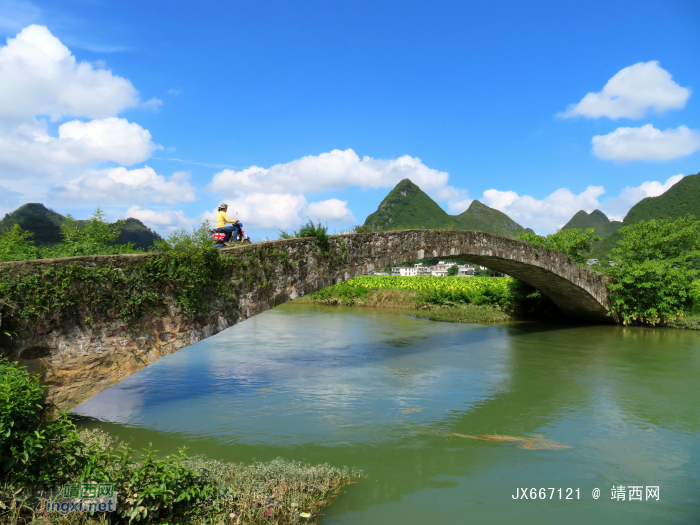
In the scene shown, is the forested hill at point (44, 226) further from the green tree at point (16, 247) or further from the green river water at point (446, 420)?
the green river water at point (446, 420)

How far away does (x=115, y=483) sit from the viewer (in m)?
3.80

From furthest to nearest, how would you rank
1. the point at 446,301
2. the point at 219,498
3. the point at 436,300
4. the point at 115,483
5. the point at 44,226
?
1. the point at 436,300
2. the point at 446,301
3. the point at 44,226
4. the point at 219,498
5. the point at 115,483

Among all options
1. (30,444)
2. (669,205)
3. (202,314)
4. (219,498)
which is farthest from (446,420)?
(669,205)

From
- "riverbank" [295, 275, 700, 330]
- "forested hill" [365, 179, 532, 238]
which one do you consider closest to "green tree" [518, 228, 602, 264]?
"riverbank" [295, 275, 700, 330]

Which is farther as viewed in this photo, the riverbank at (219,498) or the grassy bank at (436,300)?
the grassy bank at (436,300)

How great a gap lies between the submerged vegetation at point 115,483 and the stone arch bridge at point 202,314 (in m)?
1.64

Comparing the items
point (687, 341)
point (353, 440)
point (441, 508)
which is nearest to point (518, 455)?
point (441, 508)

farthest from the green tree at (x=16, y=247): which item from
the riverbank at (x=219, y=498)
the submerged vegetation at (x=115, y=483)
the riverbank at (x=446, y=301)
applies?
the riverbank at (x=446, y=301)

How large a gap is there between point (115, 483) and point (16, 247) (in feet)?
14.6

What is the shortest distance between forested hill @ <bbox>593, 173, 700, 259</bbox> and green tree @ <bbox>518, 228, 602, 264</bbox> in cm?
2889

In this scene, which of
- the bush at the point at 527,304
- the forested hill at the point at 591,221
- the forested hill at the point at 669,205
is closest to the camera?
the bush at the point at 527,304

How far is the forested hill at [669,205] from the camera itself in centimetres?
4700

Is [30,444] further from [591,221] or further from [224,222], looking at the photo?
[591,221]

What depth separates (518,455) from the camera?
20.0ft
